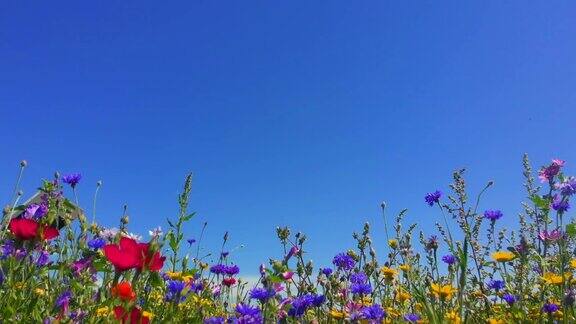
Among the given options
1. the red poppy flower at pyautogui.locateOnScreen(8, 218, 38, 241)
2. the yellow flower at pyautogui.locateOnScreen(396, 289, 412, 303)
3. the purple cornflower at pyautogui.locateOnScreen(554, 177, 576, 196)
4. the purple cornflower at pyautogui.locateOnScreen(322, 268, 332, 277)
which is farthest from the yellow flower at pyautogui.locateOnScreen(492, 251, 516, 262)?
the red poppy flower at pyautogui.locateOnScreen(8, 218, 38, 241)

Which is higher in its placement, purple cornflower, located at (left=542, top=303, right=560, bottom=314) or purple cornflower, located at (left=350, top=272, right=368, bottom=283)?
purple cornflower, located at (left=350, top=272, right=368, bottom=283)

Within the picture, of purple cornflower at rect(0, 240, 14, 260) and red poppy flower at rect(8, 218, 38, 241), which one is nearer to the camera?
red poppy flower at rect(8, 218, 38, 241)

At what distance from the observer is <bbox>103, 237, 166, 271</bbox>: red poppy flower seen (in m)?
1.70

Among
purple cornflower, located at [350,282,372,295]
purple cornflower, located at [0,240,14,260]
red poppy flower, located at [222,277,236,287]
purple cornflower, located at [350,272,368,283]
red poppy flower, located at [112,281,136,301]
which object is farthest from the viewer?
red poppy flower, located at [222,277,236,287]

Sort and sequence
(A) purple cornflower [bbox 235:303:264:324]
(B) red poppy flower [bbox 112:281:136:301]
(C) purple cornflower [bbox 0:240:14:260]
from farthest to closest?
(C) purple cornflower [bbox 0:240:14:260] → (A) purple cornflower [bbox 235:303:264:324] → (B) red poppy flower [bbox 112:281:136:301]

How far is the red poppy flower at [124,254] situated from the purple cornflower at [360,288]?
79.9 inches

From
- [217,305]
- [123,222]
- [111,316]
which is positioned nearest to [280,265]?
[111,316]

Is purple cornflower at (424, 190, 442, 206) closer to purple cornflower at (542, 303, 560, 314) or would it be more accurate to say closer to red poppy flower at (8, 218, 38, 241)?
purple cornflower at (542, 303, 560, 314)

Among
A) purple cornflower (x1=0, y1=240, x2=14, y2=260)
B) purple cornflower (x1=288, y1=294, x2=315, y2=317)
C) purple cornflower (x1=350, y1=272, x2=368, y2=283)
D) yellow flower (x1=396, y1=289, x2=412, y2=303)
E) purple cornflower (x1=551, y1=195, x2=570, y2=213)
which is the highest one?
purple cornflower (x1=551, y1=195, x2=570, y2=213)

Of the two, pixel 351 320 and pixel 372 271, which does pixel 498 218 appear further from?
pixel 351 320

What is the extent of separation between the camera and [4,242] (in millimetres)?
3396

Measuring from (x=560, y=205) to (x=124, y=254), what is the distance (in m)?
3.16

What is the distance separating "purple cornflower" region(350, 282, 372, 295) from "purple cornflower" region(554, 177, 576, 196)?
1.62 m

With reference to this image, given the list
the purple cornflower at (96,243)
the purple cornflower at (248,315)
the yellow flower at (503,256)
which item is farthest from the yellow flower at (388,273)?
the purple cornflower at (96,243)
